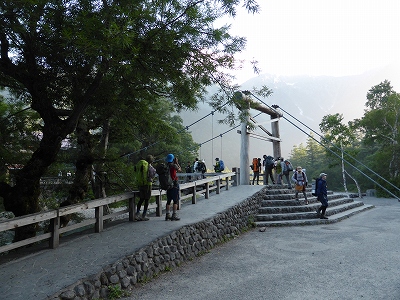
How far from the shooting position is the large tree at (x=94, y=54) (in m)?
4.05

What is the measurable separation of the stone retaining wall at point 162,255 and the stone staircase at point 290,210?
110 cm

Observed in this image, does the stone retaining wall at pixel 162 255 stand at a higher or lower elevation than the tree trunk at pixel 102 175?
lower

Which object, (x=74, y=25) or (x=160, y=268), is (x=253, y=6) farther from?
(x=160, y=268)

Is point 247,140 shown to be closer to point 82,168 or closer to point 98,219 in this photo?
point 82,168

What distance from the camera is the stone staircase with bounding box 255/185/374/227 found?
905 cm

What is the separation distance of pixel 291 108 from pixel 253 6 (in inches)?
7020

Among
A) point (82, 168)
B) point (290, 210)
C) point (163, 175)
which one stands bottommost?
point (290, 210)

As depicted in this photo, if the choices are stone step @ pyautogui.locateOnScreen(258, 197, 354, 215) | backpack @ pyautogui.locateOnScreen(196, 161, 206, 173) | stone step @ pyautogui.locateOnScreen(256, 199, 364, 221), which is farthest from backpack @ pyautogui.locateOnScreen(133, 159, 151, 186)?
backpack @ pyautogui.locateOnScreen(196, 161, 206, 173)

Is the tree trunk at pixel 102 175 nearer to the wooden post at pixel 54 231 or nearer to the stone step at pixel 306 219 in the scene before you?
the wooden post at pixel 54 231

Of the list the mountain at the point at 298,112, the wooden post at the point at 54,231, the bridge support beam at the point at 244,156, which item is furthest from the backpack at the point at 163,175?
the mountain at the point at 298,112

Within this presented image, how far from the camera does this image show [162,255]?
16.6 ft

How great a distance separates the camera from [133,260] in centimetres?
441

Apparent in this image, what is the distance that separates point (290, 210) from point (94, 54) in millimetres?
8156

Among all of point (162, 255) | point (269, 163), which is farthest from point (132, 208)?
point (269, 163)
